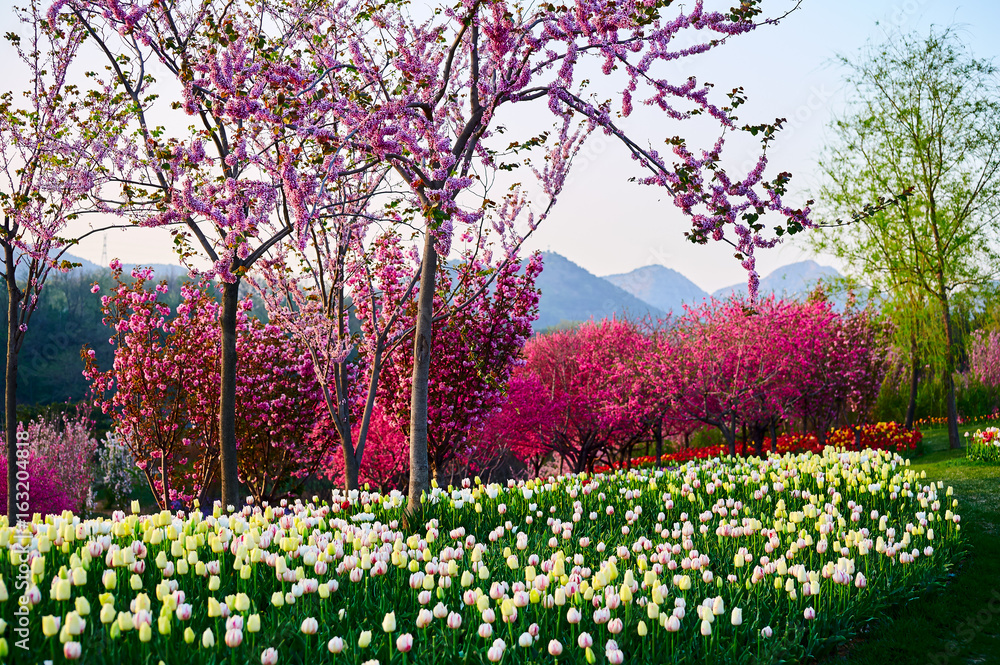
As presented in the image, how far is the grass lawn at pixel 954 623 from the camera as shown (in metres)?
4.92

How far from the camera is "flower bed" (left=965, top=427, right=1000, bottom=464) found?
12633mm

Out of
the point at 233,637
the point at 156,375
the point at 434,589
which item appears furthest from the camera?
the point at 156,375

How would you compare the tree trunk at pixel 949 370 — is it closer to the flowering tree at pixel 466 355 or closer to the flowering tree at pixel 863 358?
the flowering tree at pixel 863 358

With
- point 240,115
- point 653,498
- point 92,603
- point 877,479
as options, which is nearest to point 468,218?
point 240,115

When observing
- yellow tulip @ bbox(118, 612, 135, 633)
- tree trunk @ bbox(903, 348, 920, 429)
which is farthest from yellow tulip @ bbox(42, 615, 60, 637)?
tree trunk @ bbox(903, 348, 920, 429)

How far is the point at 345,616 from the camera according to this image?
156 inches

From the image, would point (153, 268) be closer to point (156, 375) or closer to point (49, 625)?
point (156, 375)

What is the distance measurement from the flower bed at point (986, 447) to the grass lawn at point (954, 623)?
517 centimetres

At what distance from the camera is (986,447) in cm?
1280

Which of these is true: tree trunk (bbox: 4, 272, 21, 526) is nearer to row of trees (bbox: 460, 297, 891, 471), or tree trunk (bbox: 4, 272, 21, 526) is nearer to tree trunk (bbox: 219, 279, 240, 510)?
tree trunk (bbox: 219, 279, 240, 510)

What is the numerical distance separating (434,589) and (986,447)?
1277 centimetres

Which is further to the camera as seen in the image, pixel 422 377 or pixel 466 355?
pixel 466 355

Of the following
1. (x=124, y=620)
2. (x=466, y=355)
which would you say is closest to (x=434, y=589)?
(x=124, y=620)

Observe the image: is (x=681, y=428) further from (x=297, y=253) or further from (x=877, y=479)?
(x=297, y=253)
